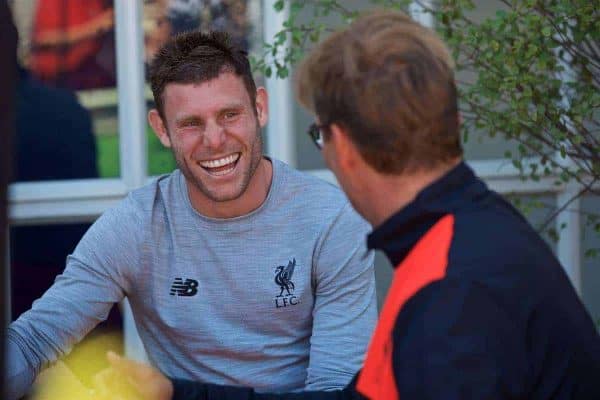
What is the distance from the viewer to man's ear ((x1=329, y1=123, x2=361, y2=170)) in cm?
199

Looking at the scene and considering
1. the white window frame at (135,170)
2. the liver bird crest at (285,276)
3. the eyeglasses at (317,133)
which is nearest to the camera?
the eyeglasses at (317,133)

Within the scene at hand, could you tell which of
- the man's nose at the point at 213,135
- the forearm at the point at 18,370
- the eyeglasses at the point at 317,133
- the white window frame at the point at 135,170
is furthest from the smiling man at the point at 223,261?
the white window frame at the point at 135,170

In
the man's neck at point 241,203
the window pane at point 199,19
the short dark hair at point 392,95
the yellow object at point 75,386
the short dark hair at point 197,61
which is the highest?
the window pane at point 199,19

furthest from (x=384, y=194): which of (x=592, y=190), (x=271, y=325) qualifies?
(x=592, y=190)

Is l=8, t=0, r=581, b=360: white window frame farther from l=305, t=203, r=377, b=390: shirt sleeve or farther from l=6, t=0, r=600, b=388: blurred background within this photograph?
l=305, t=203, r=377, b=390: shirt sleeve

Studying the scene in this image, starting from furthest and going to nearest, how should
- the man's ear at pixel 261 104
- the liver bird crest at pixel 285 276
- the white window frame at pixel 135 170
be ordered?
the white window frame at pixel 135 170, the man's ear at pixel 261 104, the liver bird crest at pixel 285 276

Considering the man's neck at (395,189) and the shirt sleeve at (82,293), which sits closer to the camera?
the man's neck at (395,189)

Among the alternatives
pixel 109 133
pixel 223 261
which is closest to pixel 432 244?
pixel 223 261

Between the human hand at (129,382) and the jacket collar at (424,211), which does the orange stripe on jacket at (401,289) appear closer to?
the jacket collar at (424,211)

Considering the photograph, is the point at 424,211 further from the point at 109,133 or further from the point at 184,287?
the point at 109,133

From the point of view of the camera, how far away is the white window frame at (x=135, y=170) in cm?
488

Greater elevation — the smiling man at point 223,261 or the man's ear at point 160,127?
the man's ear at point 160,127

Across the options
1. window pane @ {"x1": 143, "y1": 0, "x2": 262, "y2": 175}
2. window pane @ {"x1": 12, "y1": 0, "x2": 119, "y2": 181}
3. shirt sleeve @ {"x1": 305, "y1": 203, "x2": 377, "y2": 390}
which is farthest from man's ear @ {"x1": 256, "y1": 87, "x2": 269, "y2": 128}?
window pane @ {"x1": 12, "y1": 0, "x2": 119, "y2": 181}

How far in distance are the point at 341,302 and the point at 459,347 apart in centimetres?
132
